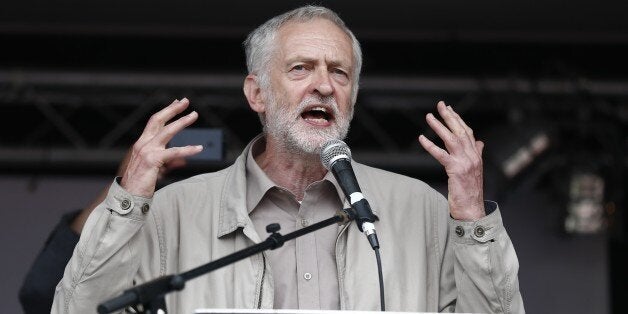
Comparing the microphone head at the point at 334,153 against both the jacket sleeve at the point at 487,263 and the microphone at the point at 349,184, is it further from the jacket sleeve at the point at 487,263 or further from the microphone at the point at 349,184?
the jacket sleeve at the point at 487,263

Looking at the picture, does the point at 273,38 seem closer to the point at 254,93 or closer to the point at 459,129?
the point at 254,93

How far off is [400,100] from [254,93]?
3.58 meters

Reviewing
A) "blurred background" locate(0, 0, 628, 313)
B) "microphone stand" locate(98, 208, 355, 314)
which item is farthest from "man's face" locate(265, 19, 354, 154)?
"blurred background" locate(0, 0, 628, 313)

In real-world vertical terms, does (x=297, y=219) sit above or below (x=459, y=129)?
below

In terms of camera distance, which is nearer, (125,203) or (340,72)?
(125,203)

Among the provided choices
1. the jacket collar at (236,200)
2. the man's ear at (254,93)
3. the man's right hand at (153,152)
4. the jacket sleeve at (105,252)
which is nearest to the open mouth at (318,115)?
the jacket collar at (236,200)

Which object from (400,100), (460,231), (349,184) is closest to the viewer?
(349,184)

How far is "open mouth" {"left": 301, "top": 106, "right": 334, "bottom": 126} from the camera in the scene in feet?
9.95

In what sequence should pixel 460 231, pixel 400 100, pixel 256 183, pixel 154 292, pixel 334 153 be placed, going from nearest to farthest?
pixel 154 292 < pixel 334 153 < pixel 460 231 < pixel 256 183 < pixel 400 100

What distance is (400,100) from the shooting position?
22.5 ft

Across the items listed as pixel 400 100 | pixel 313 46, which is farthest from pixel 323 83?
pixel 400 100

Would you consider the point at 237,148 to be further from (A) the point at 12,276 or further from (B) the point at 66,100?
(A) the point at 12,276

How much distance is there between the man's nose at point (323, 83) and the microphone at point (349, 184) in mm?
374

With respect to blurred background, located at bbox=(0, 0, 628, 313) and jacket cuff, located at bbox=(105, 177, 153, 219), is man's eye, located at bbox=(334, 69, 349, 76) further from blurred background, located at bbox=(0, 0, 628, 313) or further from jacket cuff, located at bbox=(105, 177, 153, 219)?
blurred background, located at bbox=(0, 0, 628, 313)
